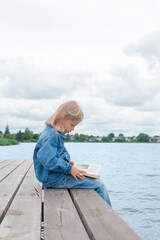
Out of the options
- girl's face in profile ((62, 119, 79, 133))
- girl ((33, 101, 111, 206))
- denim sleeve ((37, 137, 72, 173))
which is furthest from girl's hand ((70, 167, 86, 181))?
girl's face in profile ((62, 119, 79, 133))

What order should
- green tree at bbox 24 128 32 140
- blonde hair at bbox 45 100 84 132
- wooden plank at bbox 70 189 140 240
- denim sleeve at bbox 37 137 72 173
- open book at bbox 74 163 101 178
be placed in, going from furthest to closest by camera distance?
green tree at bbox 24 128 32 140 < open book at bbox 74 163 101 178 < blonde hair at bbox 45 100 84 132 < denim sleeve at bbox 37 137 72 173 < wooden plank at bbox 70 189 140 240

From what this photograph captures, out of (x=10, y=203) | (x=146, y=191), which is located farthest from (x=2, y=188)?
(x=146, y=191)

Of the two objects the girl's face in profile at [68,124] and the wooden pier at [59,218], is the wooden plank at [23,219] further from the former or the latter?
the girl's face in profile at [68,124]

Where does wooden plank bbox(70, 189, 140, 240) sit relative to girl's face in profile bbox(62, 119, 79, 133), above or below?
below

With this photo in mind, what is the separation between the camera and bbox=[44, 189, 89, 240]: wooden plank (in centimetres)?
157

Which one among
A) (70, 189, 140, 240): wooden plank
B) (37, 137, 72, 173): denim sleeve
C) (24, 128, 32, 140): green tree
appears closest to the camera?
(70, 189, 140, 240): wooden plank

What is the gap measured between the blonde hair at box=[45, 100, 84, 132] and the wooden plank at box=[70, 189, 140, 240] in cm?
81

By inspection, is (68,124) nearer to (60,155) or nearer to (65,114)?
(65,114)

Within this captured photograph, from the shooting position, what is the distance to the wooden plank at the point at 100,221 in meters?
1.55

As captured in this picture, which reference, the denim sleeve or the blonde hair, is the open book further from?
the blonde hair

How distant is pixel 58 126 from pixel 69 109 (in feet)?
0.73

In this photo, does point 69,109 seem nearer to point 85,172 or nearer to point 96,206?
point 85,172

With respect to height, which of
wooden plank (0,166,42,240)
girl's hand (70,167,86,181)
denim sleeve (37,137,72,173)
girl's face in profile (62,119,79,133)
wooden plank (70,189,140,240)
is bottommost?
wooden plank (0,166,42,240)

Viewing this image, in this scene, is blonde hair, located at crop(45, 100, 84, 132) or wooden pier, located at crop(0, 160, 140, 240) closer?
wooden pier, located at crop(0, 160, 140, 240)
